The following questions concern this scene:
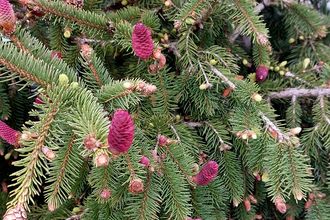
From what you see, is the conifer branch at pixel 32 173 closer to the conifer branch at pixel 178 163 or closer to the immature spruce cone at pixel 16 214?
the immature spruce cone at pixel 16 214

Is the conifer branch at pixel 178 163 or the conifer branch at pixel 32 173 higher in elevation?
the conifer branch at pixel 32 173

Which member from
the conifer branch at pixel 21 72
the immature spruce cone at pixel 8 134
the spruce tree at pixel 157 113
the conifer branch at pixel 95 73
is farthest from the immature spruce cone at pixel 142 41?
the immature spruce cone at pixel 8 134

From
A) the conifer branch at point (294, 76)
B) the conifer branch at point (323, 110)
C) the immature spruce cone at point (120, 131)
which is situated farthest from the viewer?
the conifer branch at point (294, 76)

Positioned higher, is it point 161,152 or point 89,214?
point 161,152

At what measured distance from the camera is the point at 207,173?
86 cm

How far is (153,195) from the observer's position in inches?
34.5

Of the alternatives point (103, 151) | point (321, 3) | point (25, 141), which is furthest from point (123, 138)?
point (321, 3)

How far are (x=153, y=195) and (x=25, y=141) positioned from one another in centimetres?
32

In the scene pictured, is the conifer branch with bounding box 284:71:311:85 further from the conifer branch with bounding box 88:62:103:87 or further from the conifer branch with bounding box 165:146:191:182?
the conifer branch with bounding box 88:62:103:87

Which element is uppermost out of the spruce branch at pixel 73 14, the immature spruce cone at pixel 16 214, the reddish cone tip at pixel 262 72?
the spruce branch at pixel 73 14

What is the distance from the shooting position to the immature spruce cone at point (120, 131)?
60 cm

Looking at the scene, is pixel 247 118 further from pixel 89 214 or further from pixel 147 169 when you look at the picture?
pixel 89 214

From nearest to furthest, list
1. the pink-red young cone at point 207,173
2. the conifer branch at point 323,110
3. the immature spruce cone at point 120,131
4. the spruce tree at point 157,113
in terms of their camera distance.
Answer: the immature spruce cone at point 120,131 < the spruce tree at point 157,113 < the pink-red young cone at point 207,173 < the conifer branch at point 323,110

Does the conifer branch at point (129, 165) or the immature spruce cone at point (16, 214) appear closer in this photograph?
the immature spruce cone at point (16, 214)
